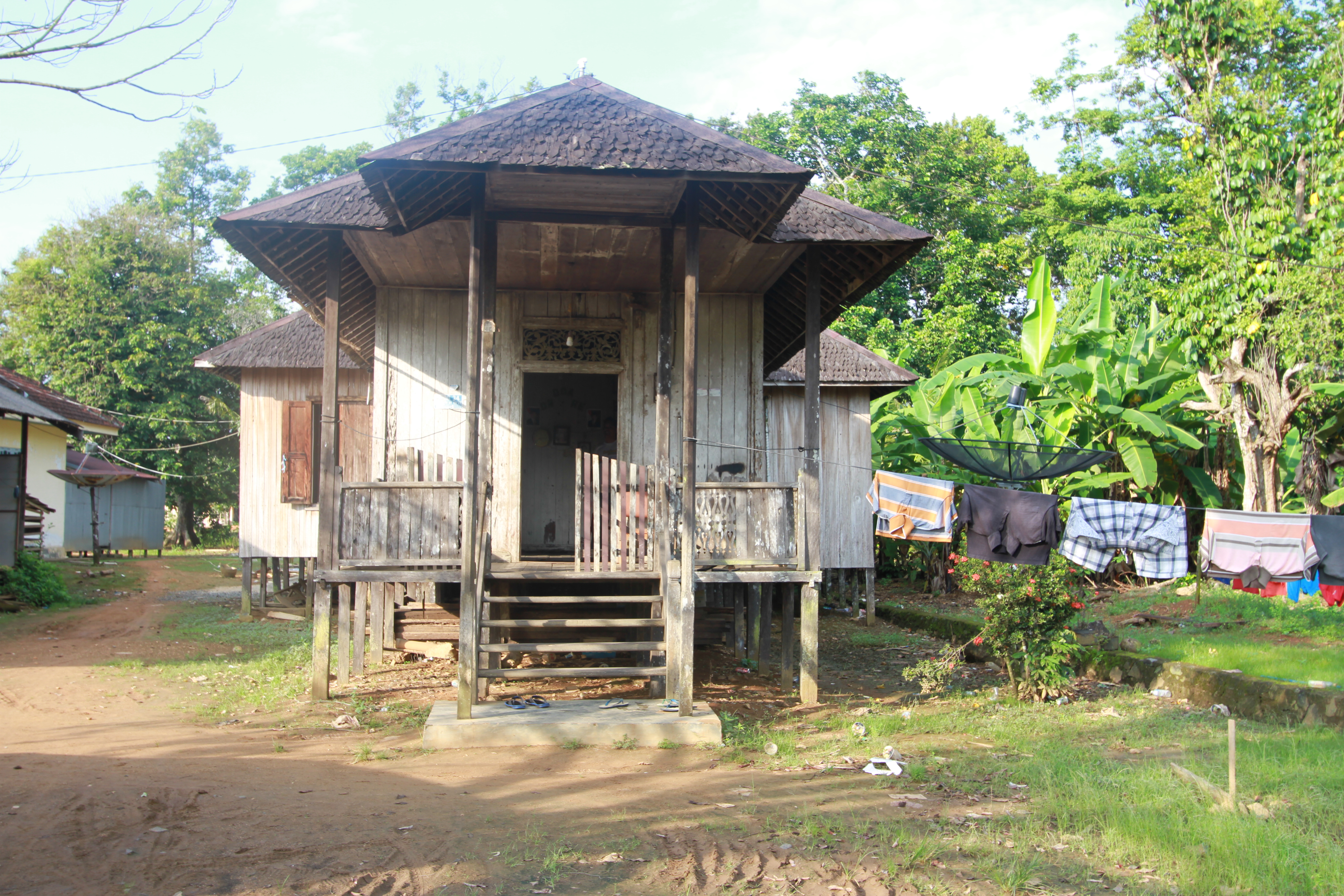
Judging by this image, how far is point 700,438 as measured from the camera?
958 cm

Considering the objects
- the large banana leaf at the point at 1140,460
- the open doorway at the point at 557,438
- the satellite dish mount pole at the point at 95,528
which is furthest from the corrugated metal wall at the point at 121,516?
the large banana leaf at the point at 1140,460

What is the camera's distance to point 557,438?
510 inches

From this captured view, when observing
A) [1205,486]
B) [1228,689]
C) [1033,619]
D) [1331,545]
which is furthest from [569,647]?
[1205,486]

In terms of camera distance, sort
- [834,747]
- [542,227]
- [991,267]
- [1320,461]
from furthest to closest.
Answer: [991,267], [1320,461], [542,227], [834,747]

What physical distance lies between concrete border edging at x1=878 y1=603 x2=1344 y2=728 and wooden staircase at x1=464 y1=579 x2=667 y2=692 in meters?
4.56

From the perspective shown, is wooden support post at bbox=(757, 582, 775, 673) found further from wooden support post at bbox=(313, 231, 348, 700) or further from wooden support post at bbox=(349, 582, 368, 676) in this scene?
wooden support post at bbox=(313, 231, 348, 700)

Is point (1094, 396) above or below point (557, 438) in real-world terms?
above

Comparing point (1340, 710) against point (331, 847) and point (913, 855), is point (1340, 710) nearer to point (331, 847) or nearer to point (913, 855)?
point (913, 855)

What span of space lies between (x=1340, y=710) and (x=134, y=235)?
3108 cm

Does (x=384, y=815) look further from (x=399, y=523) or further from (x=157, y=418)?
(x=157, y=418)

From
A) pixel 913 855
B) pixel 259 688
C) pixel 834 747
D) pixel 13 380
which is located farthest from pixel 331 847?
pixel 13 380

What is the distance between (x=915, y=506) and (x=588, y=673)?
469 cm

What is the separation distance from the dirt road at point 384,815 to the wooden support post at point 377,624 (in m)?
3.35

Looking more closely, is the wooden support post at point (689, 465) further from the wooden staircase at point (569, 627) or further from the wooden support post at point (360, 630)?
the wooden support post at point (360, 630)
